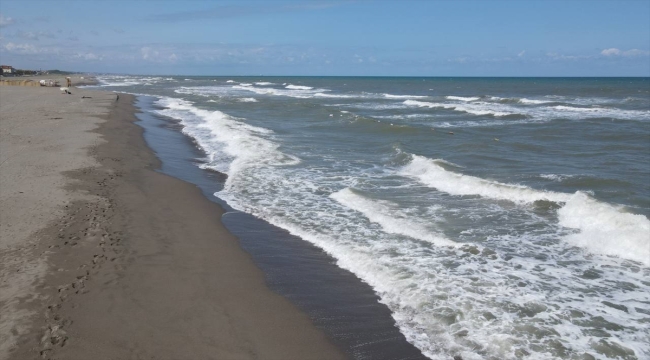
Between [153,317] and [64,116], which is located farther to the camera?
[64,116]

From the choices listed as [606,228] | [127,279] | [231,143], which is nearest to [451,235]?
[606,228]

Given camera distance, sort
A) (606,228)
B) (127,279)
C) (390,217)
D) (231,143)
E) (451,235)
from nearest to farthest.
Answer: (127,279)
(451,235)
(606,228)
(390,217)
(231,143)

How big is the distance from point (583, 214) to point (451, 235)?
11.4 feet

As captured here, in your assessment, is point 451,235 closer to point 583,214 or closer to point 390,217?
point 390,217

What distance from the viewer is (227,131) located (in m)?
24.3

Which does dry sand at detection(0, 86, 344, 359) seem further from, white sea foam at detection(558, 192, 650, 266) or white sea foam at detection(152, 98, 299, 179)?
white sea foam at detection(558, 192, 650, 266)

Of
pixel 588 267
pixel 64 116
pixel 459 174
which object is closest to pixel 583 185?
pixel 459 174

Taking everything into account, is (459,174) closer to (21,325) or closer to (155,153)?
(155,153)

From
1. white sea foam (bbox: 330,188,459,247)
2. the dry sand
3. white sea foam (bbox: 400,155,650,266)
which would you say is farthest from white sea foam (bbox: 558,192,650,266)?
the dry sand

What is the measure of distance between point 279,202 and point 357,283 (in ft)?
16.1

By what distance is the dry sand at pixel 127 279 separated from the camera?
5707 millimetres

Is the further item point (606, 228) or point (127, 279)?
point (606, 228)

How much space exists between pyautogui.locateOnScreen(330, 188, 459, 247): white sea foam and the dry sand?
125 inches

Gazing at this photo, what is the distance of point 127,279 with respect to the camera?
7.30 metres
